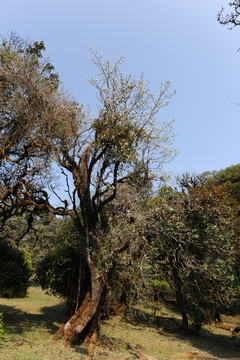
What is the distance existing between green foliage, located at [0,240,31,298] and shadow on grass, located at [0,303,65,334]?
6.03 feet

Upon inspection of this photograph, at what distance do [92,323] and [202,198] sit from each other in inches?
349

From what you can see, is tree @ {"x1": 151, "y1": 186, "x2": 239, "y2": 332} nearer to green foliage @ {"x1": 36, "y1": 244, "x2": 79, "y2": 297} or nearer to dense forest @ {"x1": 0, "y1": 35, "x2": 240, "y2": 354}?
dense forest @ {"x1": 0, "y1": 35, "x2": 240, "y2": 354}

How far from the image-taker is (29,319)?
1942 centimetres

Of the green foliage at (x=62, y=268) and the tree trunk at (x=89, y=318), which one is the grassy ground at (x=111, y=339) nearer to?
the tree trunk at (x=89, y=318)

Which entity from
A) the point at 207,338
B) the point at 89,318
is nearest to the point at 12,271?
the point at 89,318

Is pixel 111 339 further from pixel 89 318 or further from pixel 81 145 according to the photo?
pixel 81 145

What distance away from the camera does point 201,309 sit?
17781 millimetres

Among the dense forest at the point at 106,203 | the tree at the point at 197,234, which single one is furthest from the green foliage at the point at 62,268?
the tree at the point at 197,234

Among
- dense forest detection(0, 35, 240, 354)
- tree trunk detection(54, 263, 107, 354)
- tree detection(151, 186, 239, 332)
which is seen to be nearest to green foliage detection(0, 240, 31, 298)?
dense forest detection(0, 35, 240, 354)

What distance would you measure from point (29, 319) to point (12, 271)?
12.4 feet

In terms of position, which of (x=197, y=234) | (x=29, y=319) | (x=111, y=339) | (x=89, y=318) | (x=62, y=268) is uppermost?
(x=197, y=234)

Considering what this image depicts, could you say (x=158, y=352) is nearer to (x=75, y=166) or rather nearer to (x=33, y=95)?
(x=75, y=166)

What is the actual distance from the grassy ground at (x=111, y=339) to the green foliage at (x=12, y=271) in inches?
80.2

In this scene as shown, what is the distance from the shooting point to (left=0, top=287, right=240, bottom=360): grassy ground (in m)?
11.3
